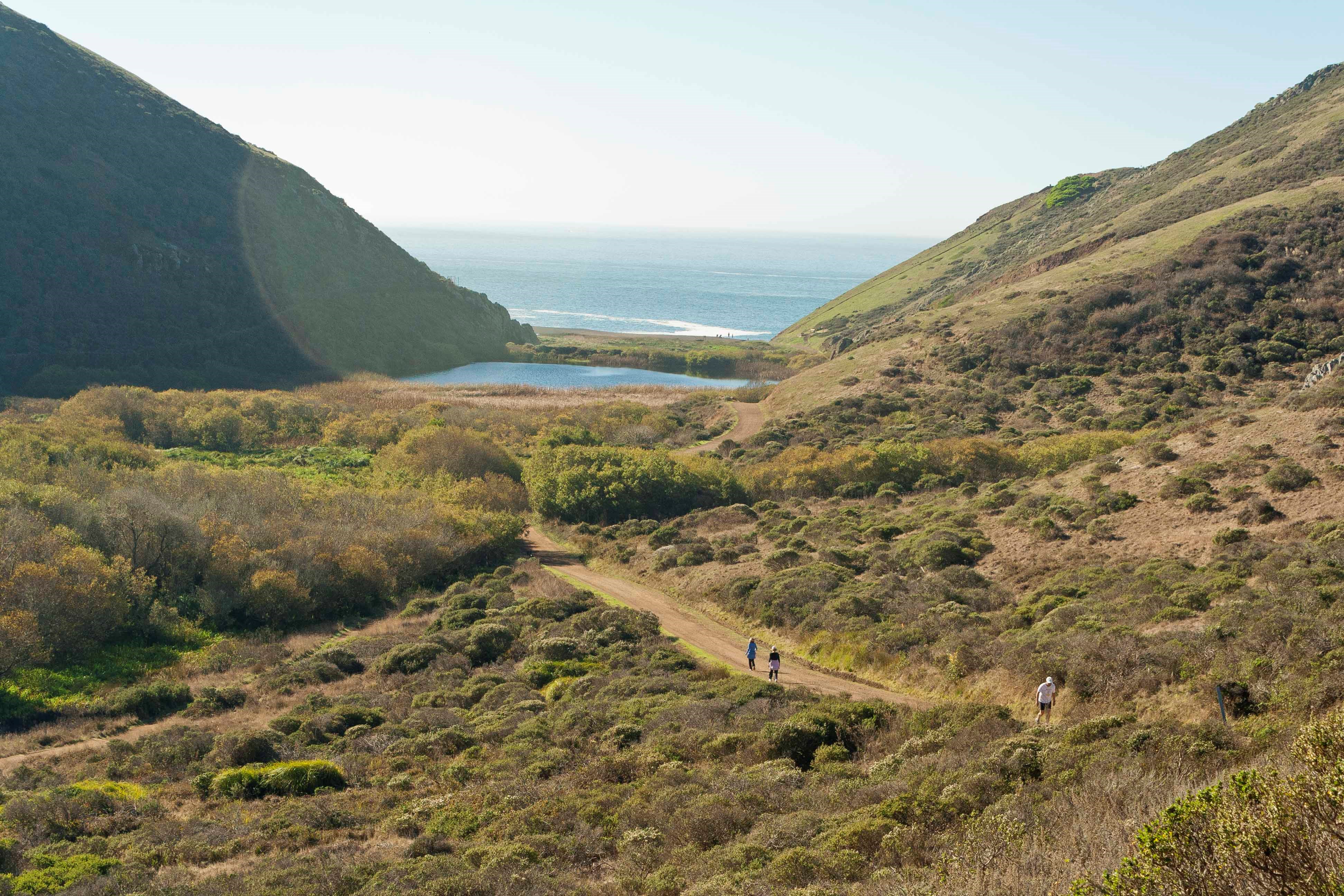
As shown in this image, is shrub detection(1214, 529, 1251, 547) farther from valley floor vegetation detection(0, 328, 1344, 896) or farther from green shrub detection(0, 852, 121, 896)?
green shrub detection(0, 852, 121, 896)

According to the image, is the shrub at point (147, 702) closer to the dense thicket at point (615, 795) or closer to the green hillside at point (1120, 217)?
the dense thicket at point (615, 795)

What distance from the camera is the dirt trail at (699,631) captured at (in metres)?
21.2

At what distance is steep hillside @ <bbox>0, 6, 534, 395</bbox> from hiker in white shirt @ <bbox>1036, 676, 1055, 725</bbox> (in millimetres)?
81416

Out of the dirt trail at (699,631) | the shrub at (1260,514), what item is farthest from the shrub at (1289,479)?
the dirt trail at (699,631)

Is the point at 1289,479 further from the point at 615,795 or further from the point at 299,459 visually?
the point at 299,459

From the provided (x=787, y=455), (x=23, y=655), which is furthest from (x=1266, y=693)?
(x=787, y=455)

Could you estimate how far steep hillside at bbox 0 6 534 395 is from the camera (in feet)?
273

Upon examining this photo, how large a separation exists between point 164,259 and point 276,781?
94649 mm

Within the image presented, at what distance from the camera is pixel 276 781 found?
17.0 meters

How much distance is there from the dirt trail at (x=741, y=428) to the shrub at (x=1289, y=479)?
34.8m

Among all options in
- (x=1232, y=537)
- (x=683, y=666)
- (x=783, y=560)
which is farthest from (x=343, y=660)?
(x=1232, y=537)

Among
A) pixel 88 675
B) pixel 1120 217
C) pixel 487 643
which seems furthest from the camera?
pixel 1120 217

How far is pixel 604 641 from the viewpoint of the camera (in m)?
26.6

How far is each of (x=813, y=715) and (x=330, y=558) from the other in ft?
75.8
